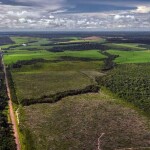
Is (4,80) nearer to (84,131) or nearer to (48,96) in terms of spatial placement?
(48,96)

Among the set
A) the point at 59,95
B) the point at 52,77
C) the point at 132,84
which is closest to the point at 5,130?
the point at 59,95

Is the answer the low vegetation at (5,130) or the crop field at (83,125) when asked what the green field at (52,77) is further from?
the crop field at (83,125)

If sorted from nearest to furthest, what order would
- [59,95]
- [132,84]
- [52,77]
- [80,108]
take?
[80,108]
[59,95]
[132,84]
[52,77]

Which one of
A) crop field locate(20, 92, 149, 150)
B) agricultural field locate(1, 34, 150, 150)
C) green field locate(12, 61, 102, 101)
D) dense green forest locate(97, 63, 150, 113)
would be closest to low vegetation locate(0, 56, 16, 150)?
agricultural field locate(1, 34, 150, 150)

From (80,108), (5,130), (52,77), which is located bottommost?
(52,77)

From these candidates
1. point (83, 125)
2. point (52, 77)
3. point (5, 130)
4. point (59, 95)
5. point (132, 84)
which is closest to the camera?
point (5, 130)

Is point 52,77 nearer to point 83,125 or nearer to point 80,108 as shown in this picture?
point 80,108

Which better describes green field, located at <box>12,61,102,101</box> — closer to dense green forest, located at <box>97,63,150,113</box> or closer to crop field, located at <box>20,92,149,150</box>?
dense green forest, located at <box>97,63,150,113</box>

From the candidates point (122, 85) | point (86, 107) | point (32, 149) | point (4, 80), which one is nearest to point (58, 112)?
point (86, 107)
